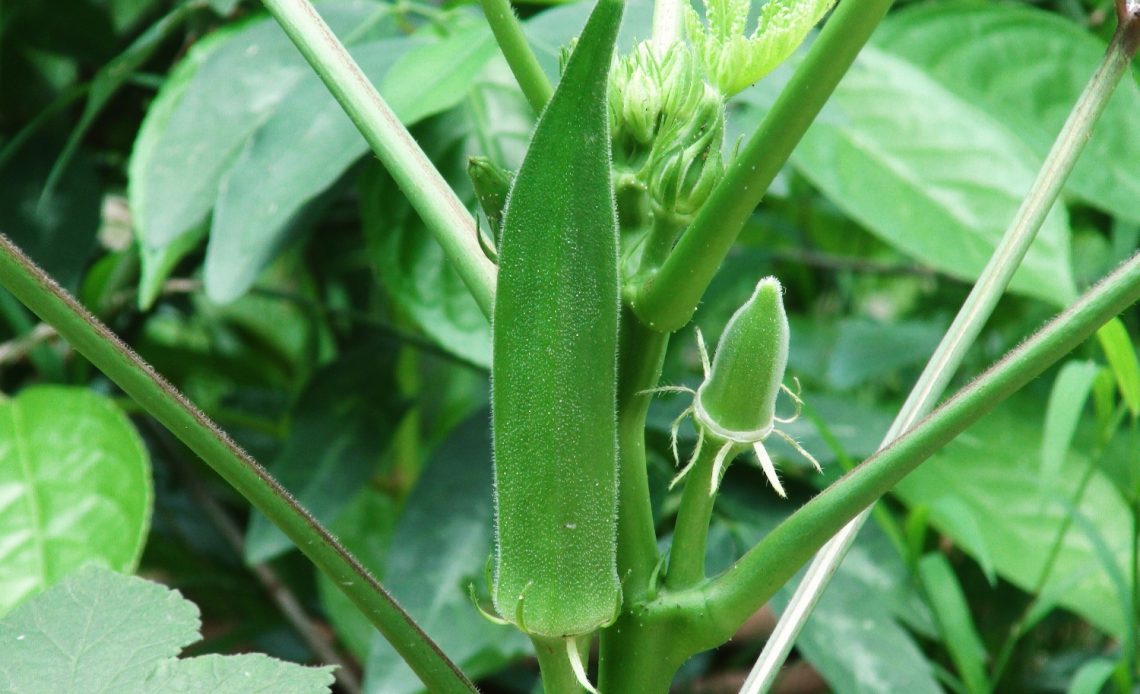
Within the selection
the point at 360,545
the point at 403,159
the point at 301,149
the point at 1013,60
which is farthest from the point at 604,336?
the point at 1013,60

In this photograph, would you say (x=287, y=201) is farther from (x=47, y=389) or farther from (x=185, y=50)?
(x=185, y=50)

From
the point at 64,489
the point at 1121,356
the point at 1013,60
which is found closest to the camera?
the point at 1121,356

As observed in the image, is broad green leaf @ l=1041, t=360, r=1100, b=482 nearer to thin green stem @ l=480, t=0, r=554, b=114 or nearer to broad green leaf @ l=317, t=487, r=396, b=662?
thin green stem @ l=480, t=0, r=554, b=114

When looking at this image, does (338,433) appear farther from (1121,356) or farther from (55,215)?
(1121,356)

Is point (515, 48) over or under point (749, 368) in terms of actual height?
over

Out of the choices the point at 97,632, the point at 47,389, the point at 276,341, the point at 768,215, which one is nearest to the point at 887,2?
the point at 97,632

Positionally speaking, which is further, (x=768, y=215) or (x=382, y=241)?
(x=768, y=215)

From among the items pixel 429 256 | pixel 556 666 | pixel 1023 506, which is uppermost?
pixel 556 666

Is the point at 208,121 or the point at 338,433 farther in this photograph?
the point at 338,433
